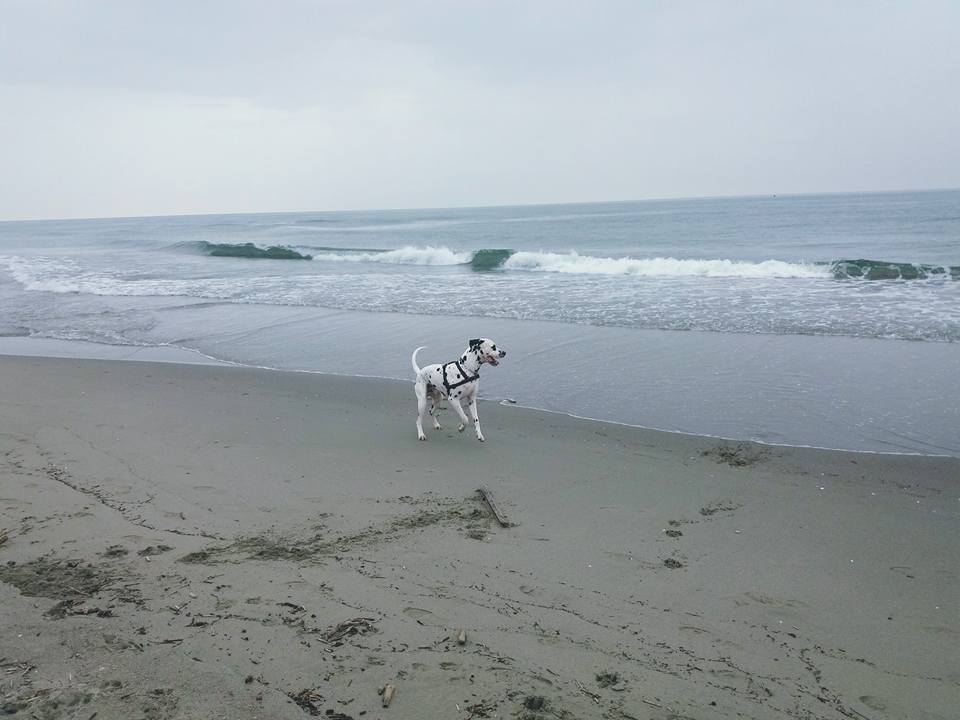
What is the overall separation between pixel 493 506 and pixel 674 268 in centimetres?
2064

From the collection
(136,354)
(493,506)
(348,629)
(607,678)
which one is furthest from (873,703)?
(136,354)

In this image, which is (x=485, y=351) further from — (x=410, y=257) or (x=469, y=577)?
(x=410, y=257)

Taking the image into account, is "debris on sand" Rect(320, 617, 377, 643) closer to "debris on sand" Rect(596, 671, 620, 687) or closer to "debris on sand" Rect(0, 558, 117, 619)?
"debris on sand" Rect(596, 671, 620, 687)

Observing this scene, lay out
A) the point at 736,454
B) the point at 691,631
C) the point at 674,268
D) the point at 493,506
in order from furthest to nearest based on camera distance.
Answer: the point at 674,268 < the point at 736,454 < the point at 493,506 < the point at 691,631

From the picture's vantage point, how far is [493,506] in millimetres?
5297

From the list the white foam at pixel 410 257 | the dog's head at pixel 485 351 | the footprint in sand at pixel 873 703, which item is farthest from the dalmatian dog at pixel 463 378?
the white foam at pixel 410 257

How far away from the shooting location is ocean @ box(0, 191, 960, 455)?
26.8 feet

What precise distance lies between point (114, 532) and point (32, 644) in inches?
56.9

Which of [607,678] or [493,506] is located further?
[493,506]

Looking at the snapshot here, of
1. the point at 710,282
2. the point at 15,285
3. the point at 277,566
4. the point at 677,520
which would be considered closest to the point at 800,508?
the point at 677,520

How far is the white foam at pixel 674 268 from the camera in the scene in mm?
22312

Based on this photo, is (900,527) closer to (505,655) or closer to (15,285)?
(505,655)

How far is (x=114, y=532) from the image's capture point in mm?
4664

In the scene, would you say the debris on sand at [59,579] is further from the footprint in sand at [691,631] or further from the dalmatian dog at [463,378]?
the dalmatian dog at [463,378]
